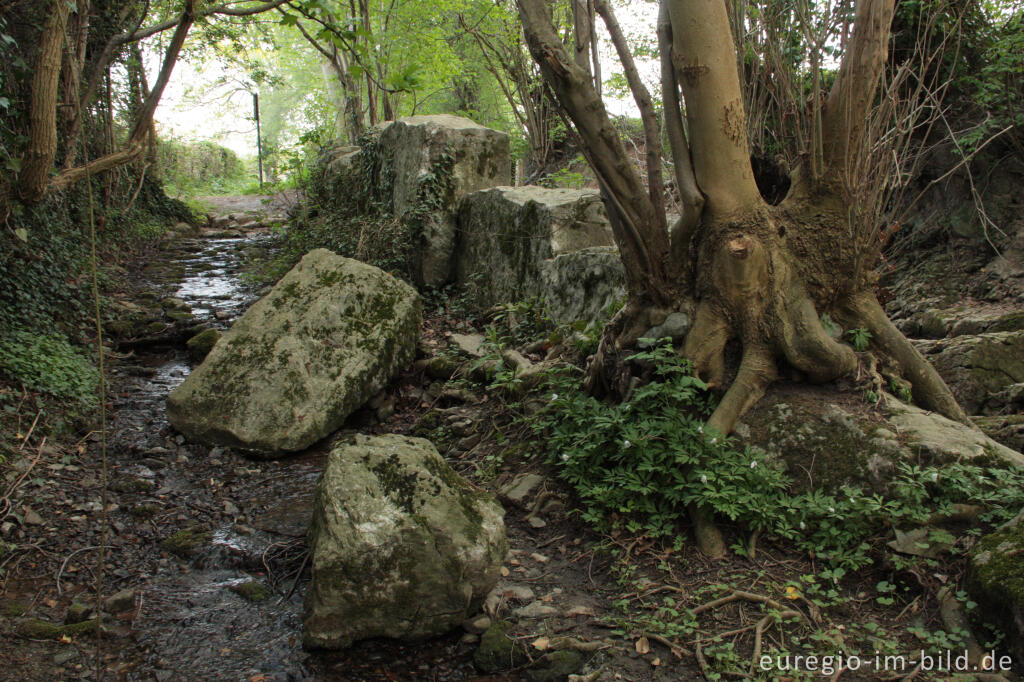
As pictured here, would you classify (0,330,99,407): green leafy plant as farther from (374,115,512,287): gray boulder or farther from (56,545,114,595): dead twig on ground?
(374,115,512,287): gray boulder

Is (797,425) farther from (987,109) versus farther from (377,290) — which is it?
Answer: (987,109)

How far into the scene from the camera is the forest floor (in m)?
2.88

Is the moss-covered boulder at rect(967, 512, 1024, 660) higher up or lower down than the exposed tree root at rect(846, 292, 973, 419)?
lower down

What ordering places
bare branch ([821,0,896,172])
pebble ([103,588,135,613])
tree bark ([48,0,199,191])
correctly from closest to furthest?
pebble ([103,588,135,613]), bare branch ([821,0,896,172]), tree bark ([48,0,199,191])

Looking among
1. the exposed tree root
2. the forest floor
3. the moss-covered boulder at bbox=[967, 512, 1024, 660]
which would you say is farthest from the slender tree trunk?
the moss-covered boulder at bbox=[967, 512, 1024, 660]

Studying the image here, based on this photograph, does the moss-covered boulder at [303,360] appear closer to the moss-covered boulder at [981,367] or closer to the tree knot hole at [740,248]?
the tree knot hole at [740,248]

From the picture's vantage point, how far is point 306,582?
12.1ft

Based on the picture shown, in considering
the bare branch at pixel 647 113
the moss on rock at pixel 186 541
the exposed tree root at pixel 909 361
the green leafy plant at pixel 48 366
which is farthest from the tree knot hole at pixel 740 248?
the green leafy plant at pixel 48 366

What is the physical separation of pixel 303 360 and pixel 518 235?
2.79 meters

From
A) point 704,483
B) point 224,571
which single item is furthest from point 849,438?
point 224,571

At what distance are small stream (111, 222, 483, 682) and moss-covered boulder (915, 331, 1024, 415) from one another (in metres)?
3.90

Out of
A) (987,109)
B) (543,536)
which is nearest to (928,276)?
(987,109)

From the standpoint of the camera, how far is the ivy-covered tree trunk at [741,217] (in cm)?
382

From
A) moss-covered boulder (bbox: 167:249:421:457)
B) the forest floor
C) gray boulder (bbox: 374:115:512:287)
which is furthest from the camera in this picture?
gray boulder (bbox: 374:115:512:287)
